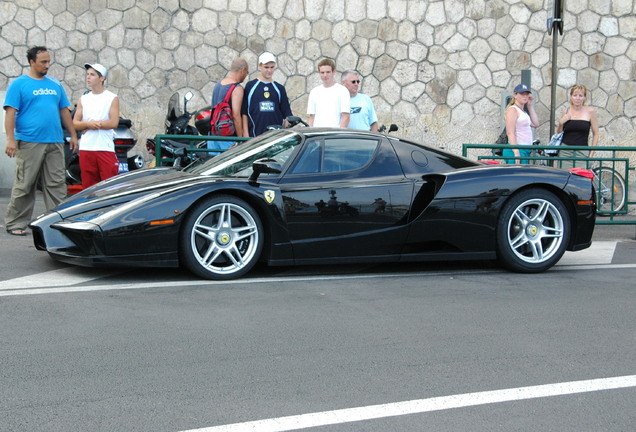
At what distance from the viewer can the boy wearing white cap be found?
31.1 feet

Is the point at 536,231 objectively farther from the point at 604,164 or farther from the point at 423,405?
the point at 423,405

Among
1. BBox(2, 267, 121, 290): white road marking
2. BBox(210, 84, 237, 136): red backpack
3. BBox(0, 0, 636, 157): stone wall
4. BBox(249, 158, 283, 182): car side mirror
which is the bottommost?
BBox(2, 267, 121, 290): white road marking

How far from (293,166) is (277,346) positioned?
2.34 m

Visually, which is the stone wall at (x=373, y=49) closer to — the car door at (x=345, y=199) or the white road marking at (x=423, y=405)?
the car door at (x=345, y=199)

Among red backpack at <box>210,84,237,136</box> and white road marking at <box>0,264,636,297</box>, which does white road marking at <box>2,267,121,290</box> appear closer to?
white road marking at <box>0,264,636,297</box>

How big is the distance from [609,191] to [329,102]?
126 inches

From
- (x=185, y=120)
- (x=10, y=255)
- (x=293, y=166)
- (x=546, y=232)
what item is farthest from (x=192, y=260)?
(x=185, y=120)

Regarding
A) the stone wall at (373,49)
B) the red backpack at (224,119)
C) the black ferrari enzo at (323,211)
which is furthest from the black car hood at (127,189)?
the stone wall at (373,49)

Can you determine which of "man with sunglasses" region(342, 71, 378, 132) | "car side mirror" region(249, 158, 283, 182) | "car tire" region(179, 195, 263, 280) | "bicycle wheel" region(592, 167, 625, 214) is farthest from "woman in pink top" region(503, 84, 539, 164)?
"car tire" region(179, 195, 263, 280)

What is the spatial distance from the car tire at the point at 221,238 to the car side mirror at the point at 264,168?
22 cm

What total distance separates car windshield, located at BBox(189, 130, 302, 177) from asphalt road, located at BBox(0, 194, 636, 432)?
2.68 feet

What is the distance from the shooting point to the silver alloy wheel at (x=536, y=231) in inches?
294

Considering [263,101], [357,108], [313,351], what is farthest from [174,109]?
[313,351]

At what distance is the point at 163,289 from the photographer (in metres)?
6.36
